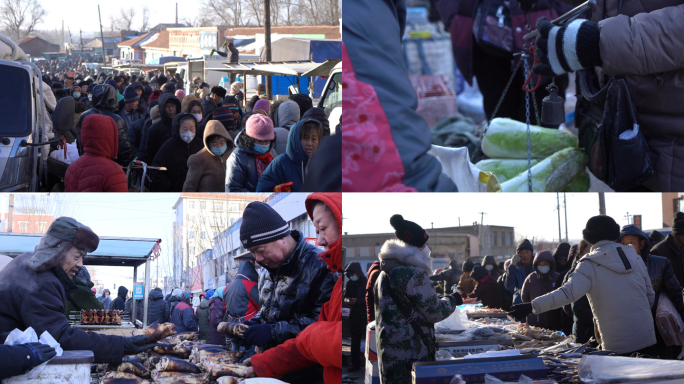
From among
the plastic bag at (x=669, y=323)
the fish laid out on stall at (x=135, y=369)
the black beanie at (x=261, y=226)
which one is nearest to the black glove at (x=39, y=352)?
the fish laid out on stall at (x=135, y=369)

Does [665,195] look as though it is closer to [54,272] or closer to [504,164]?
[504,164]

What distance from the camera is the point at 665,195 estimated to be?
8.30 feet

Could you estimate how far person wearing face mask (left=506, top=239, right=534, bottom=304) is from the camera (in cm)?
290

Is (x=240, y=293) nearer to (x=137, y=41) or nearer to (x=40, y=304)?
(x=40, y=304)

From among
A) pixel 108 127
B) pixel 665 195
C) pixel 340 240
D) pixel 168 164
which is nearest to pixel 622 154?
pixel 665 195

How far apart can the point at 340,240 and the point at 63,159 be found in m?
1.60

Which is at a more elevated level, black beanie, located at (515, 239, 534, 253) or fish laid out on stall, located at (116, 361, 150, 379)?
black beanie, located at (515, 239, 534, 253)

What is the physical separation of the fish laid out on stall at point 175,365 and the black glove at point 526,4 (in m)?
2.13

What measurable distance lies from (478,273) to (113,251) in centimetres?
179

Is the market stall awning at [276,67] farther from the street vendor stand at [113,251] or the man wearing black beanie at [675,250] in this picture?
the man wearing black beanie at [675,250]

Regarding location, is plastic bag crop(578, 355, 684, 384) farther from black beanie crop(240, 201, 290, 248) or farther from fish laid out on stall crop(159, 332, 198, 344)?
fish laid out on stall crop(159, 332, 198, 344)

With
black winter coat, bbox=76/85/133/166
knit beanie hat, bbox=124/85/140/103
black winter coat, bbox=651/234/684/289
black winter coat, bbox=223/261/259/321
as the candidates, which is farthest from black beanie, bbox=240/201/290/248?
black winter coat, bbox=651/234/684/289

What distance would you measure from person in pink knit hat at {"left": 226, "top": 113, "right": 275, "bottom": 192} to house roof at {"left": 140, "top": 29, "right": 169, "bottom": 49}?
36.9 inches

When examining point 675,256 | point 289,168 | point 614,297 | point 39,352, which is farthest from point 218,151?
point 675,256
